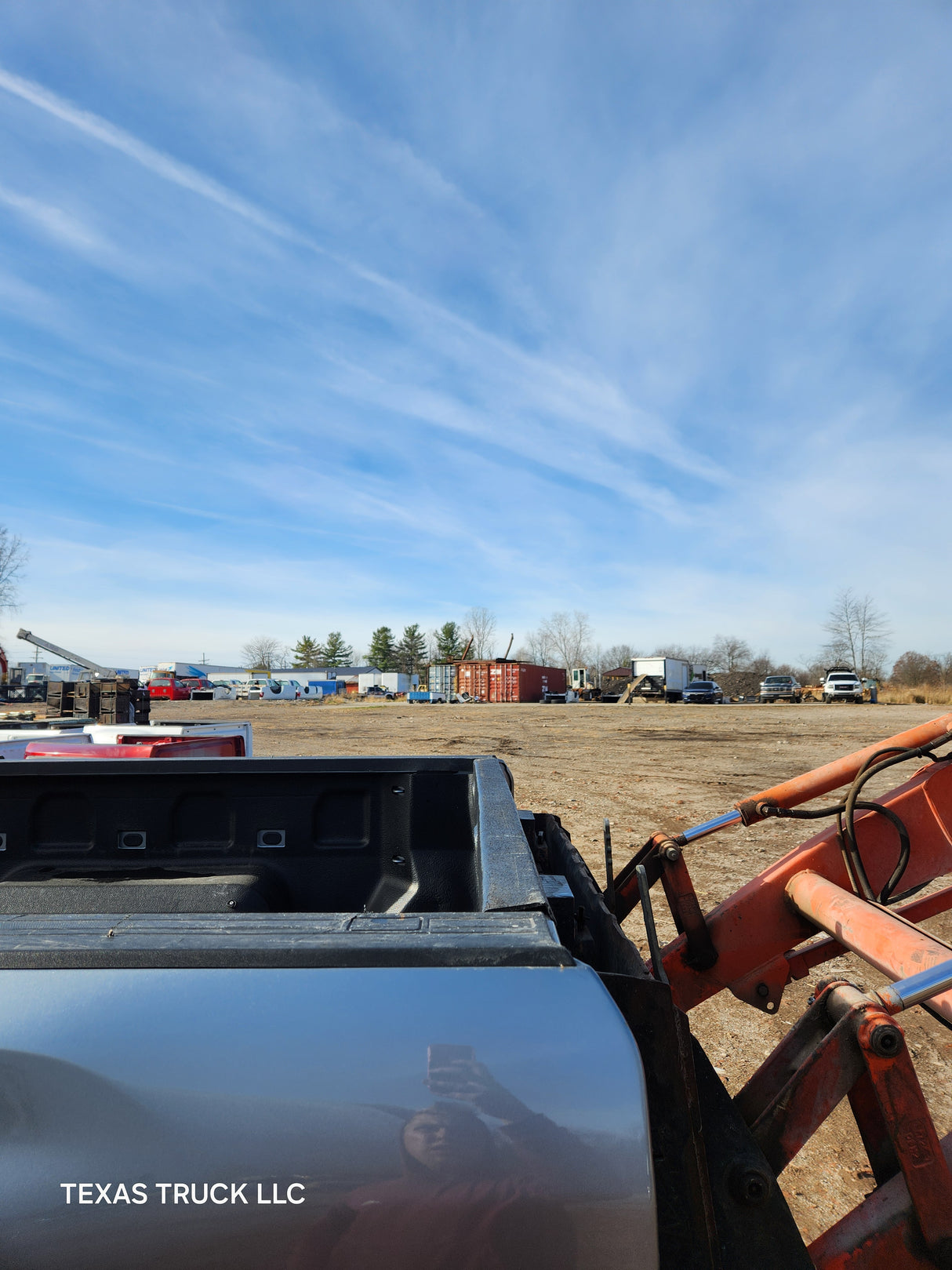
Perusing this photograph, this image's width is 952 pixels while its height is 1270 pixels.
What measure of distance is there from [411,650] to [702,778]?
331 feet

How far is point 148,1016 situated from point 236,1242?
295 millimetres

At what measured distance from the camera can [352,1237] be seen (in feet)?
3.13

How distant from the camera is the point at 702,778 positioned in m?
12.1

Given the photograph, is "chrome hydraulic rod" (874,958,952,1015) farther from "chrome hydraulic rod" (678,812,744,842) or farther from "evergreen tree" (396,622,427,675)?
"evergreen tree" (396,622,427,675)

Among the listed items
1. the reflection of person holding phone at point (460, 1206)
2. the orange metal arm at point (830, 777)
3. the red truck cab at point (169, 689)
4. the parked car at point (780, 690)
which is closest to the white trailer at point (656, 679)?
the parked car at point (780, 690)

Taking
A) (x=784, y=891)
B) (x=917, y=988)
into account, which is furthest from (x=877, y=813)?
(x=917, y=988)

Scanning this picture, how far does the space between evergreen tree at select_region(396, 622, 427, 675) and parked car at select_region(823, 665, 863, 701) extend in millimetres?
74140

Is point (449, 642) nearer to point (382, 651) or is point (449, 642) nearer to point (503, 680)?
point (382, 651)

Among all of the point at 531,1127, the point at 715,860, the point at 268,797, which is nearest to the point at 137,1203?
the point at 531,1127

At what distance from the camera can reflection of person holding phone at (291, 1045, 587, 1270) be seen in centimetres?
95

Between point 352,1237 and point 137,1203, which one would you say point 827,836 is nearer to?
point 352,1237

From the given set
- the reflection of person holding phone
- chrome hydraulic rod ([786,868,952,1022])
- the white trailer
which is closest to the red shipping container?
the white trailer

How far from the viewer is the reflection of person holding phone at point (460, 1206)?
3.12ft

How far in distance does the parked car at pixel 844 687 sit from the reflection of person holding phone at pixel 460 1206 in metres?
44.0
